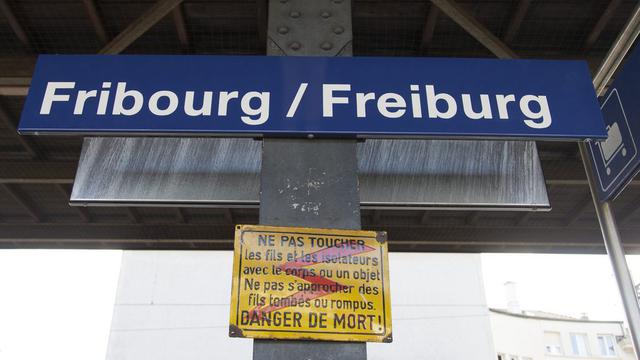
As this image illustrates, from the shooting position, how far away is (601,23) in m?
4.13

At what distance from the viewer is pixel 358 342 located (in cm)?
197

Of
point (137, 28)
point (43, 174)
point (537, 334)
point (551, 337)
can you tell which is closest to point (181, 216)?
point (43, 174)

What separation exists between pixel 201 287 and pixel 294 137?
16.1m

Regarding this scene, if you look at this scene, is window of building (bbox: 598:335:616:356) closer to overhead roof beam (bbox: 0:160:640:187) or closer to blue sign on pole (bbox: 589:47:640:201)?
overhead roof beam (bbox: 0:160:640:187)

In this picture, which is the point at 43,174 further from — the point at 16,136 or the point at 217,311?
the point at 217,311

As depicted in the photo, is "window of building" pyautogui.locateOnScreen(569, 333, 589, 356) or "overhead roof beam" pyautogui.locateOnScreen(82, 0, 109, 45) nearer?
"overhead roof beam" pyautogui.locateOnScreen(82, 0, 109, 45)

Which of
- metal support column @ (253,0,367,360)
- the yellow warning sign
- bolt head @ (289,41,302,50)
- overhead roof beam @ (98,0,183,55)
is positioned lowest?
the yellow warning sign

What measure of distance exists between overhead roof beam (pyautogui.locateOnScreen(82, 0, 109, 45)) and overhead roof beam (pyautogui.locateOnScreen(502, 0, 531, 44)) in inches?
125

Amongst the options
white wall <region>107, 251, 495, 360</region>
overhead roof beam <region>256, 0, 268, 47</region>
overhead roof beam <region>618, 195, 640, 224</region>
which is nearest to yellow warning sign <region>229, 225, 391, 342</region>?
overhead roof beam <region>256, 0, 268, 47</region>

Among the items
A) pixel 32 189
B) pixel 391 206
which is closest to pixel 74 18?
pixel 391 206

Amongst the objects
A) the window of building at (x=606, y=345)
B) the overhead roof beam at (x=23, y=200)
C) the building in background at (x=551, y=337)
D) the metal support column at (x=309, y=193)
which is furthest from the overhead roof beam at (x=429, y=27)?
the window of building at (x=606, y=345)

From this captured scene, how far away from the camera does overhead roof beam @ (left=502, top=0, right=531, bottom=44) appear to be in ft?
13.3

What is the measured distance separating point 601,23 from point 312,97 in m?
2.89

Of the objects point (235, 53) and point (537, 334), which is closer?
point (235, 53)
